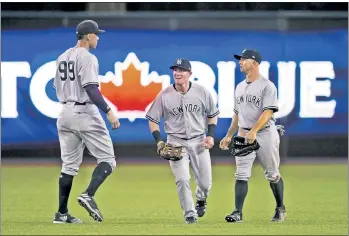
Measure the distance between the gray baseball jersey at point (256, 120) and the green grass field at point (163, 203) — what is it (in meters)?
0.60

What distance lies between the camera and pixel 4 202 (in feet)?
48.4

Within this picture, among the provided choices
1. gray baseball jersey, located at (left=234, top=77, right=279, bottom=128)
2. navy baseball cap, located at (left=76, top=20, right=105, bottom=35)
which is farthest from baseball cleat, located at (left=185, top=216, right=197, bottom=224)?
navy baseball cap, located at (left=76, top=20, right=105, bottom=35)

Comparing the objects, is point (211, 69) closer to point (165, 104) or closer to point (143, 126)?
point (143, 126)

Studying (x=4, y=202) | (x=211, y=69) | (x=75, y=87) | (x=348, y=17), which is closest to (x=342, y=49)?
(x=348, y=17)

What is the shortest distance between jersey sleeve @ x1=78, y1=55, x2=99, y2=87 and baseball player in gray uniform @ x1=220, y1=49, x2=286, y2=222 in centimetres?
160

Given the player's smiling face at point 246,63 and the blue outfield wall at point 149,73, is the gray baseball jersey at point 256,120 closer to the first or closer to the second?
the player's smiling face at point 246,63

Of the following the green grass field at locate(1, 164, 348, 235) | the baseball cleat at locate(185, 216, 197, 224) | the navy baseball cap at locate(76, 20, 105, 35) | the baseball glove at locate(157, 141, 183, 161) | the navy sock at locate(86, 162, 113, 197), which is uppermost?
the navy baseball cap at locate(76, 20, 105, 35)

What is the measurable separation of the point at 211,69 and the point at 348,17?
268 cm

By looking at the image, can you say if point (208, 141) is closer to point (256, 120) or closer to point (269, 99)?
point (256, 120)

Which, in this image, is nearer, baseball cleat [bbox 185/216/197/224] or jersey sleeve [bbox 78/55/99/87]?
jersey sleeve [bbox 78/55/99/87]

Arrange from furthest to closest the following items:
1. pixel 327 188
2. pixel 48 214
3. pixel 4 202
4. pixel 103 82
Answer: pixel 103 82 → pixel 327 188 → pixel 4 202 → pixel 48 214

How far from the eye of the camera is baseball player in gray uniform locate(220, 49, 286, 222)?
40.4 feet

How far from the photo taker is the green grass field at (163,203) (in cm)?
1141

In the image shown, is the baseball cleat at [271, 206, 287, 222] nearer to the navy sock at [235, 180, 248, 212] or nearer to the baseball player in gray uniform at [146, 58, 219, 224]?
the navy sock at [235, 180, 248, 212]
